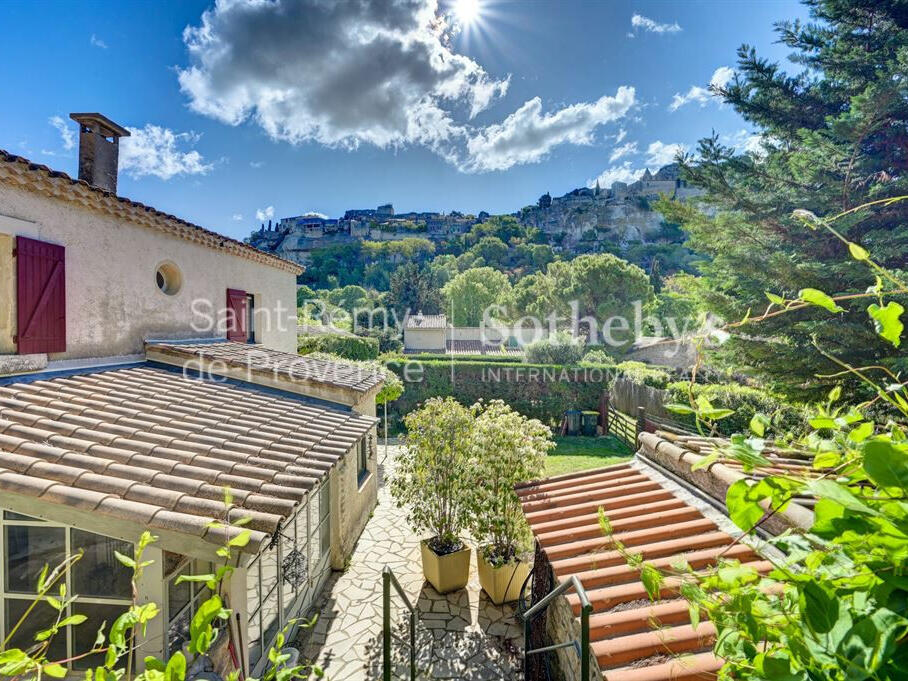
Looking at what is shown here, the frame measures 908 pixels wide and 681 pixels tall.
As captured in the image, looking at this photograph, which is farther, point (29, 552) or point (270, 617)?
point (270, 617)

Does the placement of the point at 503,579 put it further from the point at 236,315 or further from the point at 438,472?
the point at 236,315

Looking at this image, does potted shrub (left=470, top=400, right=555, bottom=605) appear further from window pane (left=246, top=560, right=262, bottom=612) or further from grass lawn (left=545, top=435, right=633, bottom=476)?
grass lawn (left=545, top=435, right=633, bottom=476)

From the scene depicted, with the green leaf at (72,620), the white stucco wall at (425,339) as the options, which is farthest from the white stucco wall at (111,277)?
the white stucco wall at (425,339)

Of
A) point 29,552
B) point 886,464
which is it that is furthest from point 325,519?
point 886,464

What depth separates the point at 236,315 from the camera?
1135cm

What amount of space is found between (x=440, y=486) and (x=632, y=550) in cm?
424

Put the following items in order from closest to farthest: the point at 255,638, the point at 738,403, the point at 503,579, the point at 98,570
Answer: the point at 98,570 → the point at 255,638 → the point at 503,579 → the point at 738,403

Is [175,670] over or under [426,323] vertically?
under

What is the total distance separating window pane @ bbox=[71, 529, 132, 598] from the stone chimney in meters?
7.71

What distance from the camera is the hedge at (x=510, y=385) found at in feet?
63.6

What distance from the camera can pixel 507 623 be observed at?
21.4 ft

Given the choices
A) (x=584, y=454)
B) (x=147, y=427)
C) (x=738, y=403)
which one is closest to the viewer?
(x=147, y=427)

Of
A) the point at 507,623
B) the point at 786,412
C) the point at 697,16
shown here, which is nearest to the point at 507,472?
the point at 507,623

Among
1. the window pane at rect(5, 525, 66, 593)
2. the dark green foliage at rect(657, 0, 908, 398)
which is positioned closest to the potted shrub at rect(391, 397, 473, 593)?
the window pane at rect(5, 525, 66, 593)
